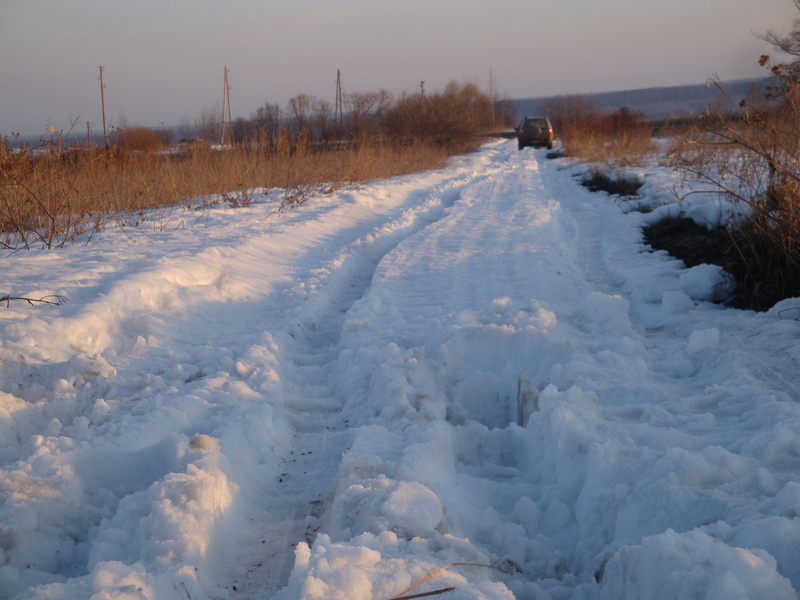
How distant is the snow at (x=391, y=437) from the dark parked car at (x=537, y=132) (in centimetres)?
2707

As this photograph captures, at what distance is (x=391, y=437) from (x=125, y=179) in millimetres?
9055

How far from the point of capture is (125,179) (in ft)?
33.2

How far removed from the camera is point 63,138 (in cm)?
716

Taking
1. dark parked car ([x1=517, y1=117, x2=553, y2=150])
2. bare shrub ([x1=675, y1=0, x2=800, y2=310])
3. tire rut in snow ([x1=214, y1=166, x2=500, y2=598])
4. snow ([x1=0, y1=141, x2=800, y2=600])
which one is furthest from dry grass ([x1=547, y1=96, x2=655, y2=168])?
snow ([x1=0, y1=141, x2=800, y2=600])

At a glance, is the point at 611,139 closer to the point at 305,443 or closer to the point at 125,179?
the point at 125,179

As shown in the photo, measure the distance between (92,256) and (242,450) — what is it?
3.93 m

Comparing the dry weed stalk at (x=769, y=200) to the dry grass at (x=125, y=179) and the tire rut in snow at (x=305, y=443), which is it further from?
the dry grass at (x=125, y=179)

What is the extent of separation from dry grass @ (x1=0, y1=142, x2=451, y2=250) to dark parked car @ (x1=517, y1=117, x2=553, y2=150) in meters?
16.4

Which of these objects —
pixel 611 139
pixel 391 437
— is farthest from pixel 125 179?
pixel 611 139

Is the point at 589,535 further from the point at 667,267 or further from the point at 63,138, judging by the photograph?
the point at 63,138

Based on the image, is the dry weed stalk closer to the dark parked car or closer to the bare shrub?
the bare shrub

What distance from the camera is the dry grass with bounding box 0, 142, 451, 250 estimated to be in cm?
677

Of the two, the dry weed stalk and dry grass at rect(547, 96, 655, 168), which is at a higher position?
dry grass at rect(547, 96, 655, 168)

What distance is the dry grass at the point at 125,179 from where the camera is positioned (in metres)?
6.77
